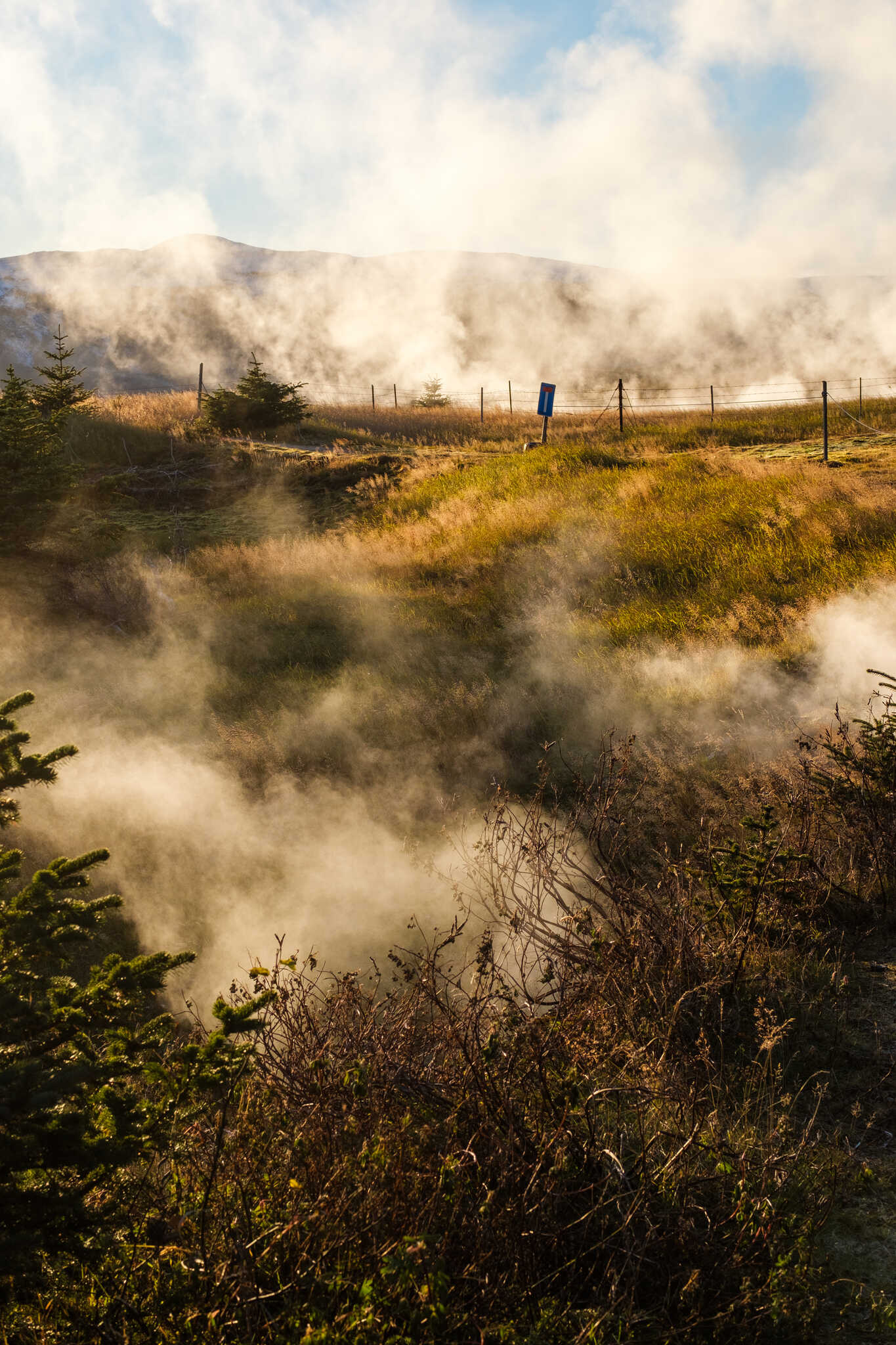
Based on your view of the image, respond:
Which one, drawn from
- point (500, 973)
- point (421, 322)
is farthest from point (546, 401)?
point (421, 322)

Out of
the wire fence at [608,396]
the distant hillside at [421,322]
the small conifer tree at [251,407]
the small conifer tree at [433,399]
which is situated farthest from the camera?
the distant hillside at [421,322]

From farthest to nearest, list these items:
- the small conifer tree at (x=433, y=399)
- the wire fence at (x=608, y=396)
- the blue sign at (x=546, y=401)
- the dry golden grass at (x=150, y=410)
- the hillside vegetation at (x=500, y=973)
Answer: the small conifer tree at (x=433, y=399)
the wire fence at (x=608, y=396)
the dry golden grass at (x=150, y=410)
the blue sign at (x=546, y=401)
the hillside vegetation at (x=500, y=973)

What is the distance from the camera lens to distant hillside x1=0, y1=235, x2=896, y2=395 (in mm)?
52188

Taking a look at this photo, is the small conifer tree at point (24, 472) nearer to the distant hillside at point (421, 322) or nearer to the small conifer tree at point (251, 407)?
the small conifer tree at point (251, 407)

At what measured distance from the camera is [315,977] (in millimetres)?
5262

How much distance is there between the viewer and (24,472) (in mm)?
9820

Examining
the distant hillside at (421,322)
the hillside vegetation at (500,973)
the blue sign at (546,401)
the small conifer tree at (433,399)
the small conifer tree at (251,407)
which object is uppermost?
the distant hillside at (421,322)

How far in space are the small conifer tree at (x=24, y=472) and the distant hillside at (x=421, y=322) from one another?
4409 cm

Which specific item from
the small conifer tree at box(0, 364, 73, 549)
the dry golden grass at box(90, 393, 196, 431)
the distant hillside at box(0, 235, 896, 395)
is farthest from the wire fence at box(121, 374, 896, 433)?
the small conifer tree at box(0, 364, 73, 549)

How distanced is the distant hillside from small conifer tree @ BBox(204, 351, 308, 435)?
34.3 m

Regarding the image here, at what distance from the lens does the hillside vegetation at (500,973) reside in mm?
2160

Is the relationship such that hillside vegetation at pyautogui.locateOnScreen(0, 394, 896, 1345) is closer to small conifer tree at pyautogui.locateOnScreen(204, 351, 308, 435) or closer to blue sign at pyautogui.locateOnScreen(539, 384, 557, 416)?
blue sign at pyautogui.locateOnScreen(539, 384, 557, 416)

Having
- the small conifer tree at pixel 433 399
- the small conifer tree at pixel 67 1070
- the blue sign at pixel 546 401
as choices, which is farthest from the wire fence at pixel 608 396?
the small conifer tree at pixel 67 1070

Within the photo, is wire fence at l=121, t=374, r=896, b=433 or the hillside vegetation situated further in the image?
wire fence at l=121, t=374, r=896, b=433
